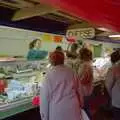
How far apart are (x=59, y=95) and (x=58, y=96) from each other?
0.02m

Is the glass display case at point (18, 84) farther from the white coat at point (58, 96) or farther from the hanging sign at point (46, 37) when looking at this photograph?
the hanging sign at point (46, 37)

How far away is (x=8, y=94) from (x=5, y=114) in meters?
0.41

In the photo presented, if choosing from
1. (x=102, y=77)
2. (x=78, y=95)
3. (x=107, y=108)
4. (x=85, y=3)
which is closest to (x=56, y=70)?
(x=78, y=95)

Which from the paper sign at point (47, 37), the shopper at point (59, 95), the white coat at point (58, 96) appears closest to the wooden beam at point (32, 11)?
the shopper at point (59, 95)

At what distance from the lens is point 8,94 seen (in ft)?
13.4

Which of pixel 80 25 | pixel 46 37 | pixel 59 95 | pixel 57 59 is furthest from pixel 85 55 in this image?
pixel 80 25

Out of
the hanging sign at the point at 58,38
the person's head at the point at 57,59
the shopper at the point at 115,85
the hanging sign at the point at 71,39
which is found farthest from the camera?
the hanging sign at the point at 71,39

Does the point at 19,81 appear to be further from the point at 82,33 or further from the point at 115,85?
the point at 82,33

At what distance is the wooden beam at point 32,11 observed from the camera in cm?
395

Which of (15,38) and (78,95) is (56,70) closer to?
(78,95)

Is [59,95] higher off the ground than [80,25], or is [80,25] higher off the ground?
[80,25]

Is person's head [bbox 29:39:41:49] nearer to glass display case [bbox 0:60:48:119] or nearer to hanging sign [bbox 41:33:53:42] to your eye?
hanging sign [bbox 41:33:53:42]

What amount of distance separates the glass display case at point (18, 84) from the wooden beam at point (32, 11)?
2.39 ft

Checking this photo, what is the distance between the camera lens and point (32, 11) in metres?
4.14
